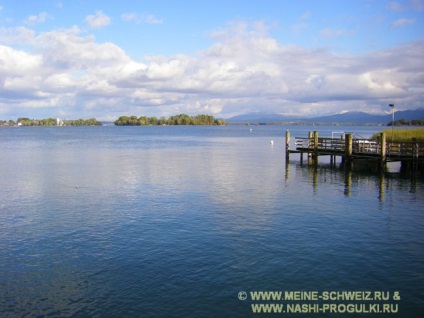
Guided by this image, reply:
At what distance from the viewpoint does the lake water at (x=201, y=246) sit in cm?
1484

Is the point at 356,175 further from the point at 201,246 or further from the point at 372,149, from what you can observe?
the point at 201,246

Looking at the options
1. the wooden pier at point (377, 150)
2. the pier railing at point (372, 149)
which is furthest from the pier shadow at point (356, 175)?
the pier railing at point (372, 149)

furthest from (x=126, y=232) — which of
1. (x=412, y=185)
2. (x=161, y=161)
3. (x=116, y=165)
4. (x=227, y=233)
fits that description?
(x=161, y=161)

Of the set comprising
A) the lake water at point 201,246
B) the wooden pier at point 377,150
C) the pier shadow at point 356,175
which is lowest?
the lake water at point 201,246

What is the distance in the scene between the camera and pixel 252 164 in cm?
5641

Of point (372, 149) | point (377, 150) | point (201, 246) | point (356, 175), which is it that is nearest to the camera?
point (201, 246)

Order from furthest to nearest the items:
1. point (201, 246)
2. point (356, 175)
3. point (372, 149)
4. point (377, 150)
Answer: point (372, 149) < point (377, 150) < point (356, 175) < point (201, 246)

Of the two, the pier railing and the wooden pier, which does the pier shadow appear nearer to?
the wooden pier

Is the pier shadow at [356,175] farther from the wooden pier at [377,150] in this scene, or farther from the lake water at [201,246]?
the wooden pier at [377,150]

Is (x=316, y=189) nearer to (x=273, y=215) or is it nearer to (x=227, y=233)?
(x=273, y=215)

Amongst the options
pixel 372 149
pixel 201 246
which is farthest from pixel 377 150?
pixel 201 246

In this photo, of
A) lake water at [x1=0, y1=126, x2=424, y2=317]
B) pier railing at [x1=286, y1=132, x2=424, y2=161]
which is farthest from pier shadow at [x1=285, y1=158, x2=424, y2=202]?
pier railing at [x1=286, y1=132, x2=424, y2=161]

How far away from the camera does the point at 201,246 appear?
2036 cm

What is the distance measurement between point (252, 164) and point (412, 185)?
22.7 meters
